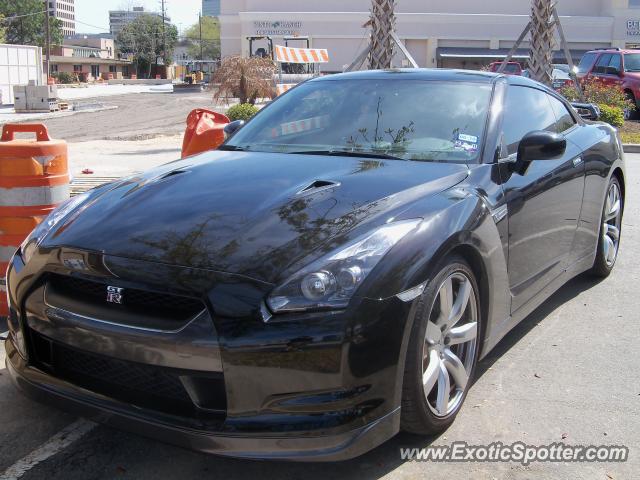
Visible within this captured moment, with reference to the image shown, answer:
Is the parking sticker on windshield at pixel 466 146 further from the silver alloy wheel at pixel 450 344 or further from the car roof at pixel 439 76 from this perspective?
the silver alloy wheel at pixel 450 344

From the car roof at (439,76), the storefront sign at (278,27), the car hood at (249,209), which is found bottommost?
the car hood at (249,209)

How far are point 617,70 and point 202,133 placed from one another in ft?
55.4

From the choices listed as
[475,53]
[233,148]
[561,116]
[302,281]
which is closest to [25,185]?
[233,148]

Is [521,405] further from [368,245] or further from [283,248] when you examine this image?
[283,248]

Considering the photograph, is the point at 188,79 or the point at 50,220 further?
the point at 188,79

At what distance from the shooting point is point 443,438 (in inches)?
124

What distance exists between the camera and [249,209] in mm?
3084

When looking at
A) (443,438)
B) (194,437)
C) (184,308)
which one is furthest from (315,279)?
(443,438)

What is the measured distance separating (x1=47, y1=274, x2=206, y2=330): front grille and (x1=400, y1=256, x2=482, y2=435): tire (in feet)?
2.84

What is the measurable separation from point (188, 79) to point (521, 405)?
5572 cm

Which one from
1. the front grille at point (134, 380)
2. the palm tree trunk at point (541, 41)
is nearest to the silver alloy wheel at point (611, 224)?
the front grille at point (134, 380)

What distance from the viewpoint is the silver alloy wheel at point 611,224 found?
17.7 feet

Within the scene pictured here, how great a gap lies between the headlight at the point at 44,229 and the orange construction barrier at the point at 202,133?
3387mm

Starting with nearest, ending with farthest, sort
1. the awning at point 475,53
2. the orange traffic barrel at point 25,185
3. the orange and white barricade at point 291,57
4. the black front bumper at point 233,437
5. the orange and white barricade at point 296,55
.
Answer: the black front bumper at point 233,437, the orange traffic barrel at point 25,185, the orange and white barricade at point 291,57, the orange and white barricade at point 296,55, the awning at point 475,53
